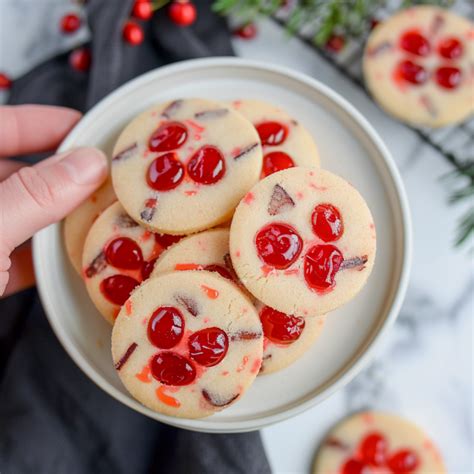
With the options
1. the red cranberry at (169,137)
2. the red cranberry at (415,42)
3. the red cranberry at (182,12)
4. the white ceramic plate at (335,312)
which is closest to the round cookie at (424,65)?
the red cranberry at (415,42)

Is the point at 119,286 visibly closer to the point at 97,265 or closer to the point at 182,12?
the point at 97,265

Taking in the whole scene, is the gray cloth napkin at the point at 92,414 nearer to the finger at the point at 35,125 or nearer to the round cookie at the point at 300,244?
the finger at the point at 35,125

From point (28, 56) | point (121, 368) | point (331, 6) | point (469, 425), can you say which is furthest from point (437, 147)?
point (28, 56)

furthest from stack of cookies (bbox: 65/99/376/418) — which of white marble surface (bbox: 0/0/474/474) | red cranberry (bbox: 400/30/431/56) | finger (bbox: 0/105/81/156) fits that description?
red cranberry (bbox: 400/30/431/56)

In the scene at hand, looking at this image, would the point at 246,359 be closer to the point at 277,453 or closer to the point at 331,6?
the point at 277,453

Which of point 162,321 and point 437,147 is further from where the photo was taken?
point 437,147

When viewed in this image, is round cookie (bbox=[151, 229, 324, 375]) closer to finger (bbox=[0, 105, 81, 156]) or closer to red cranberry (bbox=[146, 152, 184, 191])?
red cranberry (bbox=[146, 152, 184, 191])
